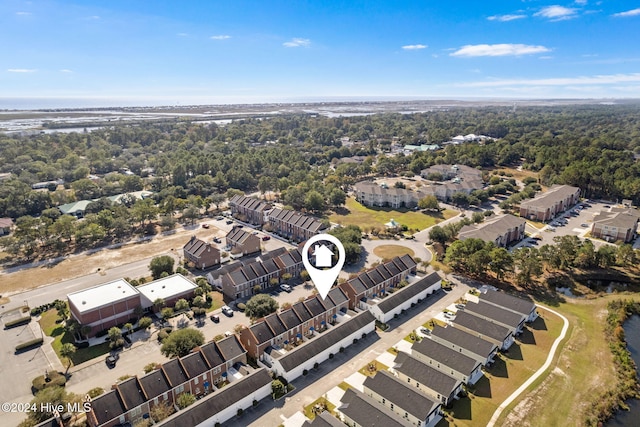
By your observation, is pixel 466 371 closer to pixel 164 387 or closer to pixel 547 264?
pixel 164 387

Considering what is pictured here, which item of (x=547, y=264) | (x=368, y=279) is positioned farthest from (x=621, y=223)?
(x=368, y=279)

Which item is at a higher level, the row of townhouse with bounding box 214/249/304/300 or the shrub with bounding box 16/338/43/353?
the row of townhouse with bounding box 214/249/304/300

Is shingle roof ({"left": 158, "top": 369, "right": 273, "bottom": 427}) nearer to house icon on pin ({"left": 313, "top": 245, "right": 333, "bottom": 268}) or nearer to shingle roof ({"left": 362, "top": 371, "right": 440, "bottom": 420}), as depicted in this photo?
shingle roof ({"left": 362, "top": 371, "right": 440, "bottom": 420})

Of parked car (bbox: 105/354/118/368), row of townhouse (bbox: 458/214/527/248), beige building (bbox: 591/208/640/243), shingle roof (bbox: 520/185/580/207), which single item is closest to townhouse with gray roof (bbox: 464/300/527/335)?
row of townhouse (bbox: 458/214/527/248)

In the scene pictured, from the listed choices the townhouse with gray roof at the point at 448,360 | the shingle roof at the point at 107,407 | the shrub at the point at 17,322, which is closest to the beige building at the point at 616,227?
the townhouse with gray roof at the point at 448,360

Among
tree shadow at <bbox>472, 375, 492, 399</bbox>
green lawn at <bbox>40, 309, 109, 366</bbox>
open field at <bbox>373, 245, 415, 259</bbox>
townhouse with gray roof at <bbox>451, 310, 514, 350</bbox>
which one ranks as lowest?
open field at <bbox>373, 245, 415, 259</bbox>

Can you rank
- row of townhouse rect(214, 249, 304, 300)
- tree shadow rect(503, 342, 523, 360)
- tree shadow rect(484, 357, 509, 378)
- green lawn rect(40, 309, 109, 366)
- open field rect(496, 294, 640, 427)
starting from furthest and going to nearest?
row of townhouse rect(214, 249, 304, 300) → tree shadow rect(503, 342, 523, 360) → green lawn rect(40, 309, 109, 366) → tree shadow rect(484, 357, 509, 378) → open field rect(496, 294, 640, 427)

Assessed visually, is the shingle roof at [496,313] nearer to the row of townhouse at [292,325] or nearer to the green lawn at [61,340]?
the row of townhouse at [292,325]
